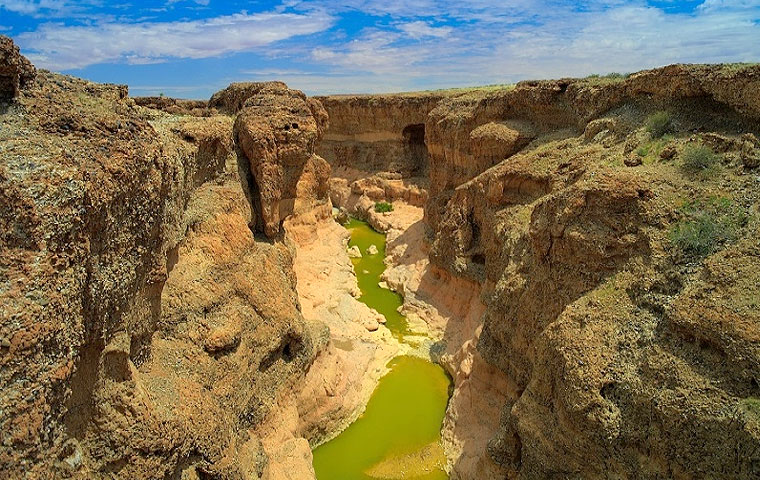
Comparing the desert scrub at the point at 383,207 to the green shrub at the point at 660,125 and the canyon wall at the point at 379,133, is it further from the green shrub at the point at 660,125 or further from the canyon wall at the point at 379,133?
the green shrub at the point at 660,125

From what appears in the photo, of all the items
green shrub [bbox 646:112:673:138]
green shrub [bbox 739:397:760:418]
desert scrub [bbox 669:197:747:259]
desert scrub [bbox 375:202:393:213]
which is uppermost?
green shrub [bbox 646:112:673:138]

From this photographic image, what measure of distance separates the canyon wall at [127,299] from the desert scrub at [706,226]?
8.57m

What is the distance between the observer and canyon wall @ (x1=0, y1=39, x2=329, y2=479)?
4918 mm

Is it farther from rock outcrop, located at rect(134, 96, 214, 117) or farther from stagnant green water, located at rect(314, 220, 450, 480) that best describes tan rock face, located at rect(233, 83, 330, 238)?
stagnant green water, located at rect(314, 220, 450, 480)

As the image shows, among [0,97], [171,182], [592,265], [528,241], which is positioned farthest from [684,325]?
[0,97]

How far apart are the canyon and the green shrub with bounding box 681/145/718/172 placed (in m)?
0.06

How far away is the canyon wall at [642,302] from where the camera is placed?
7.05 metres

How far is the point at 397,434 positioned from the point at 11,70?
36.9 feet

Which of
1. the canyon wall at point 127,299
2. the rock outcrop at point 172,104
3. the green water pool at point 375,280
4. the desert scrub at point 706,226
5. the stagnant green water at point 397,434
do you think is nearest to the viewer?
the canyon wall at point 127,299

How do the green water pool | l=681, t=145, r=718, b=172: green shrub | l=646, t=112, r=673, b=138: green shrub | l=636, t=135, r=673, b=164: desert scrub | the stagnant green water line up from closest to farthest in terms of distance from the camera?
l=681, t=145, r=718, b=172: green shrub
l=636, t=135, r=673, b=164: desert scrub
the stagnant green water
l=646, t=112, r=673, b=138: green shrub
the green water pool

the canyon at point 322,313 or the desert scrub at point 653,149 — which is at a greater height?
the desert scrub at point 653,149

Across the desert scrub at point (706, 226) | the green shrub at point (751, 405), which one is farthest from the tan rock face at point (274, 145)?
the green shrub at point (751, 405)

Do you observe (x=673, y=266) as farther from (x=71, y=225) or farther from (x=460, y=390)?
(x=71, y=225)

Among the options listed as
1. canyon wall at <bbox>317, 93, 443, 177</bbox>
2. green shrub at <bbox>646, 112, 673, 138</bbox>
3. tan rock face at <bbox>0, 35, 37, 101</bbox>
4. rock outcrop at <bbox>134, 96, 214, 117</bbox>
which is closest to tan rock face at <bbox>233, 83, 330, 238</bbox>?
rock outcrop at <bbox>134, 96, 214, 117</bbox>
